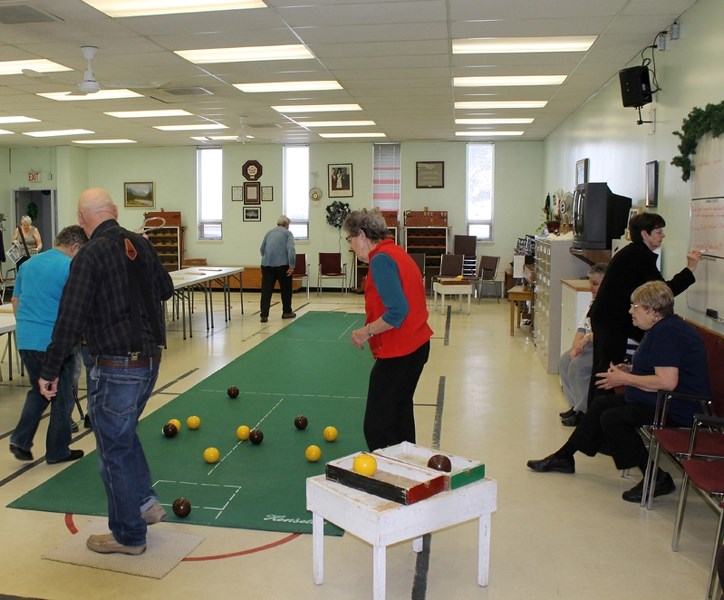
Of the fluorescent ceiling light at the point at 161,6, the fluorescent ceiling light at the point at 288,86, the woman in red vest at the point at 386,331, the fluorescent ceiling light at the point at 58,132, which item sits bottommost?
the woman in red vest at the point at 386,331

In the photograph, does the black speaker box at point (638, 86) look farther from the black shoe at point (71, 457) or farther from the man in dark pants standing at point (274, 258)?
the man in dark pants standing at point (274, 258)

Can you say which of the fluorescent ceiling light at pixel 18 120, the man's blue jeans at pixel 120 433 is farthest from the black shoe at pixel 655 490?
the fluorescent ceiling light at pixel 18 120

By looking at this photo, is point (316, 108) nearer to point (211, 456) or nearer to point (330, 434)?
point (330, 434)

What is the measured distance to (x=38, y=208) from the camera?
16.2 meters

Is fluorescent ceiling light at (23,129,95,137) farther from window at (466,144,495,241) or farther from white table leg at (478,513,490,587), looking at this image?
white table leg at (478,513,490,587)

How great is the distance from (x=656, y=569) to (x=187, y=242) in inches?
555

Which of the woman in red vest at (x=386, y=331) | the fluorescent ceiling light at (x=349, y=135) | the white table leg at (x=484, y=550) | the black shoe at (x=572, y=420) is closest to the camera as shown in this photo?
the white table leg at (x=484, y=550)

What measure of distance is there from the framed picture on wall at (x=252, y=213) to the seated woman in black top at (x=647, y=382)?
12.3 m

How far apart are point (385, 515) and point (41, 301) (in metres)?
2.94

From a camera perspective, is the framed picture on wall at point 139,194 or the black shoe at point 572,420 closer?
the black shoe at point 572,420

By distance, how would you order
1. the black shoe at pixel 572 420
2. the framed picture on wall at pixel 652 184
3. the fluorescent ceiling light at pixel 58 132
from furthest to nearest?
the fluorescent ceiling light at pixel 58 132 → the framed picture on wall at pixel 652 184 → the black shoe at pixel 572 420

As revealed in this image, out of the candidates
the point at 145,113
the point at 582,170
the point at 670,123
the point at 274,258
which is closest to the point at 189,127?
the point at 145,113

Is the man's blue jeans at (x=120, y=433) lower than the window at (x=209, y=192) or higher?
lower

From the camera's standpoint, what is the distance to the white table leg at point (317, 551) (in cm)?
313
